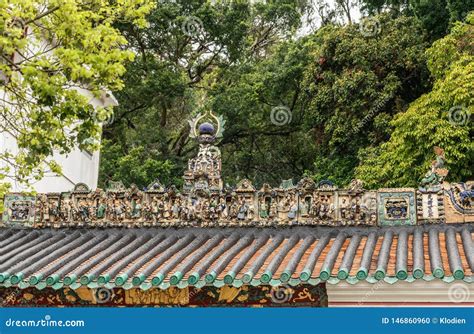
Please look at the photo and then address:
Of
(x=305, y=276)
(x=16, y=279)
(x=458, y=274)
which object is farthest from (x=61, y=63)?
(x=458, y=274)

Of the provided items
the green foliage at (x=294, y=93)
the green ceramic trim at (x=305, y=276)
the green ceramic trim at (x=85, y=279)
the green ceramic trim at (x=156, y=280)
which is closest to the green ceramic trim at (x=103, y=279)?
the green ceramic trim at (x=85, y=279)

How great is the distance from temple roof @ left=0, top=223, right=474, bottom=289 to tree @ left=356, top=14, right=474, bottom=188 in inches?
230

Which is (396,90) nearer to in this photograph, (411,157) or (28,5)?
(411,157)

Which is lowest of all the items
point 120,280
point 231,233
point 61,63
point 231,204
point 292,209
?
point 120,280

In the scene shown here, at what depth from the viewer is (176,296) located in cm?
839

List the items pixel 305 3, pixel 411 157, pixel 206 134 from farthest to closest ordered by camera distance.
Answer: pixel 305 3
pixel 411 157
pixel 206 134

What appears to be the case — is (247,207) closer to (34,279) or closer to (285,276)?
(285,276)

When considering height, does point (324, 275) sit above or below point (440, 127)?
below

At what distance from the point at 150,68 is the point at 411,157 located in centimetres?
930

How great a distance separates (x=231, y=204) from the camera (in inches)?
379

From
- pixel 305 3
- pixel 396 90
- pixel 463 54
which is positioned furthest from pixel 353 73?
pixel 305 3

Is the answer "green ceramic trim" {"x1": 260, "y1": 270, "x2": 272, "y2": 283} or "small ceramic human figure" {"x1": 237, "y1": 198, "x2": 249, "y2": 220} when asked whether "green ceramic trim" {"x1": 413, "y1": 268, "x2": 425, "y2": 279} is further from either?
"small ceramic human figure" {"x1": 237, "y1": 198, "x2": 249, "y2": 220}

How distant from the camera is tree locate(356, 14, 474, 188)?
46.7 feet

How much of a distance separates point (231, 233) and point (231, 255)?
994mm
